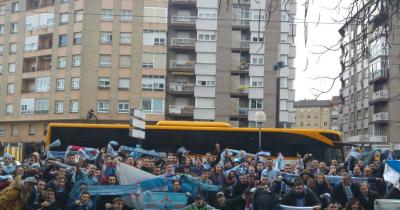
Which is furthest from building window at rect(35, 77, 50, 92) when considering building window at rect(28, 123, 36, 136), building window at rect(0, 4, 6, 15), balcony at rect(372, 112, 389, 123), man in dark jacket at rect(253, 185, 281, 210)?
man in dark jacket at rect(253, 185, 281, 210)

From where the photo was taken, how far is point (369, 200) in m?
11.9

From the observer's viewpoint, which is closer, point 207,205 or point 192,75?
point 207,205

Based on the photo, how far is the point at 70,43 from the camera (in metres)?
58.9

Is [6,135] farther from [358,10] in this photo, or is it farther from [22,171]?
[358,10]

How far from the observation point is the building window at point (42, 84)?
2372 inches

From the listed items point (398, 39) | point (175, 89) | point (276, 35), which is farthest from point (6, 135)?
point (398, 39)

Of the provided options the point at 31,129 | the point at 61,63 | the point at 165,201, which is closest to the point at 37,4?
the point at 61,63

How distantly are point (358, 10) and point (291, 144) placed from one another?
22.0m

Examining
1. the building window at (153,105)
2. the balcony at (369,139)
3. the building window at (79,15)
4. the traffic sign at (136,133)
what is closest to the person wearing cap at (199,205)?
the traffic sign at (136,133)

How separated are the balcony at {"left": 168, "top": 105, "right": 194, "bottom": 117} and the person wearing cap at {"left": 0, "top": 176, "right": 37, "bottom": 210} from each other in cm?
4828

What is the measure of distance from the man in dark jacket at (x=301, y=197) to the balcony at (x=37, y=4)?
178 feet

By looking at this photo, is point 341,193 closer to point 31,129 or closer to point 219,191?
point 219,191

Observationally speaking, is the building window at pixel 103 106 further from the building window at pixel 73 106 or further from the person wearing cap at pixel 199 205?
the person wearing cap at pixel 199 205

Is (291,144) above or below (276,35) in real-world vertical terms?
below
